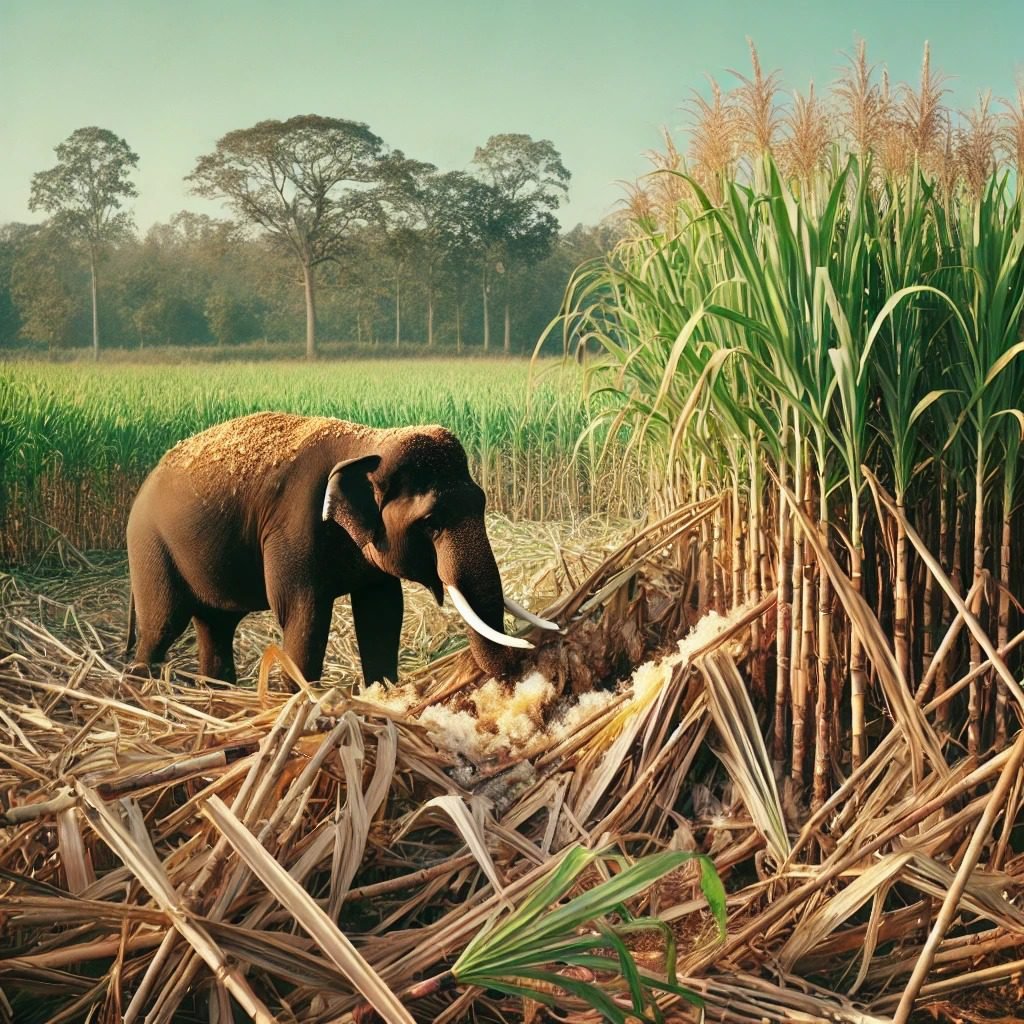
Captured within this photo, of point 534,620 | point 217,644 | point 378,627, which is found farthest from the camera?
point 217,644

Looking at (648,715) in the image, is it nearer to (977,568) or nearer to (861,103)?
(977,568)

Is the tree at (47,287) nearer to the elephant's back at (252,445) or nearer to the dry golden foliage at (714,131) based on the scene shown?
the elephant's back at (252,445)

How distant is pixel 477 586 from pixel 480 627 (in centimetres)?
17

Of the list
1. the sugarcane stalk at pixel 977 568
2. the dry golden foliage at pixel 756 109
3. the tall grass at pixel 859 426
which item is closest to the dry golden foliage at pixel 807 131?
the dry golden foliage at pixel 756 109

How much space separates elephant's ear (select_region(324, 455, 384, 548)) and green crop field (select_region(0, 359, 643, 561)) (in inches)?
30.5

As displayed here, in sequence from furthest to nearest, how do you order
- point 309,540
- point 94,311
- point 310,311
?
point 94,311, point 310,311, point 309,540

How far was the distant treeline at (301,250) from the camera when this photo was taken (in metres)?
3.03

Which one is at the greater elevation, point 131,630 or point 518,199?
point 518,199

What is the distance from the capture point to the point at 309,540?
100 inches

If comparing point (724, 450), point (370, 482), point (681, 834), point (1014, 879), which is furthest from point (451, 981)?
point (370, 482)

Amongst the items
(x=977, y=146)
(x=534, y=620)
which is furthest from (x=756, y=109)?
(x=534, y=620)

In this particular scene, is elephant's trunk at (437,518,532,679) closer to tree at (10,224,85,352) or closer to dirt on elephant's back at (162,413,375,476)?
dirt on elephant's back at (162,413,375,476)

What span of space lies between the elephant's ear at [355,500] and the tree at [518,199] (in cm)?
91

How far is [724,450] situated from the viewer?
2.01m
